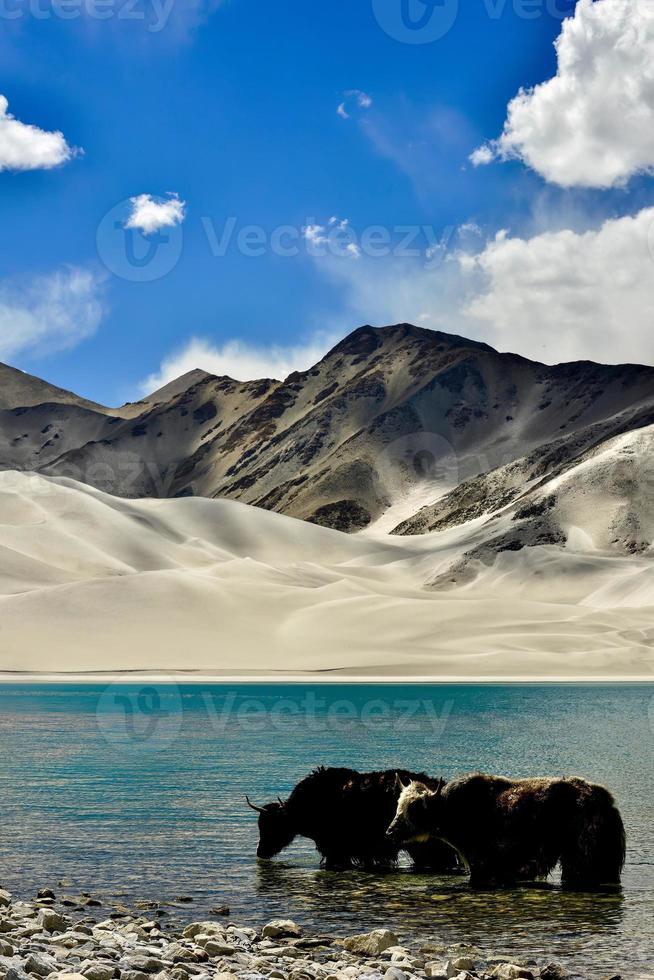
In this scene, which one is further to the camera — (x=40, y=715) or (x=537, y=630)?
(x=537, y=630)

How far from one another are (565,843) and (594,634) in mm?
88381

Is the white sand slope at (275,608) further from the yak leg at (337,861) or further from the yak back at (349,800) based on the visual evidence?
the yak back at (349,800)

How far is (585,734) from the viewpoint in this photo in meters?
36.8

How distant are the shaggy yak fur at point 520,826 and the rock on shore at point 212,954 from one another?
2427 mm

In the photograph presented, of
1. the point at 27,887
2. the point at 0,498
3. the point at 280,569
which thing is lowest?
the point at 27,887

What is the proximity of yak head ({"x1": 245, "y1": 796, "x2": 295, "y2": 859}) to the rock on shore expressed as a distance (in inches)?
135

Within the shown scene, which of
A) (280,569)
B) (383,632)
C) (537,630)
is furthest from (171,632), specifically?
(280,569)

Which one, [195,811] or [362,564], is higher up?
[362,564]

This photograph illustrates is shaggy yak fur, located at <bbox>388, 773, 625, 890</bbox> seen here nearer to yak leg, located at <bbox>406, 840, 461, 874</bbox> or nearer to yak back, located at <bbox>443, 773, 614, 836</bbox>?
yak back, located at <bbox>443, 773, 614, 836</bbox>

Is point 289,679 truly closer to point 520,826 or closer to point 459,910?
point 520,826

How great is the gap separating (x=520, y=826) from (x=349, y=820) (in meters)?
2.97

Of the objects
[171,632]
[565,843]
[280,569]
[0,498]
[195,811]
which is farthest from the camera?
[0,498]

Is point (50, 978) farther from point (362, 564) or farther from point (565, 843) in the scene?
point (362, 564)

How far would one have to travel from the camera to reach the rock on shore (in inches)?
401
